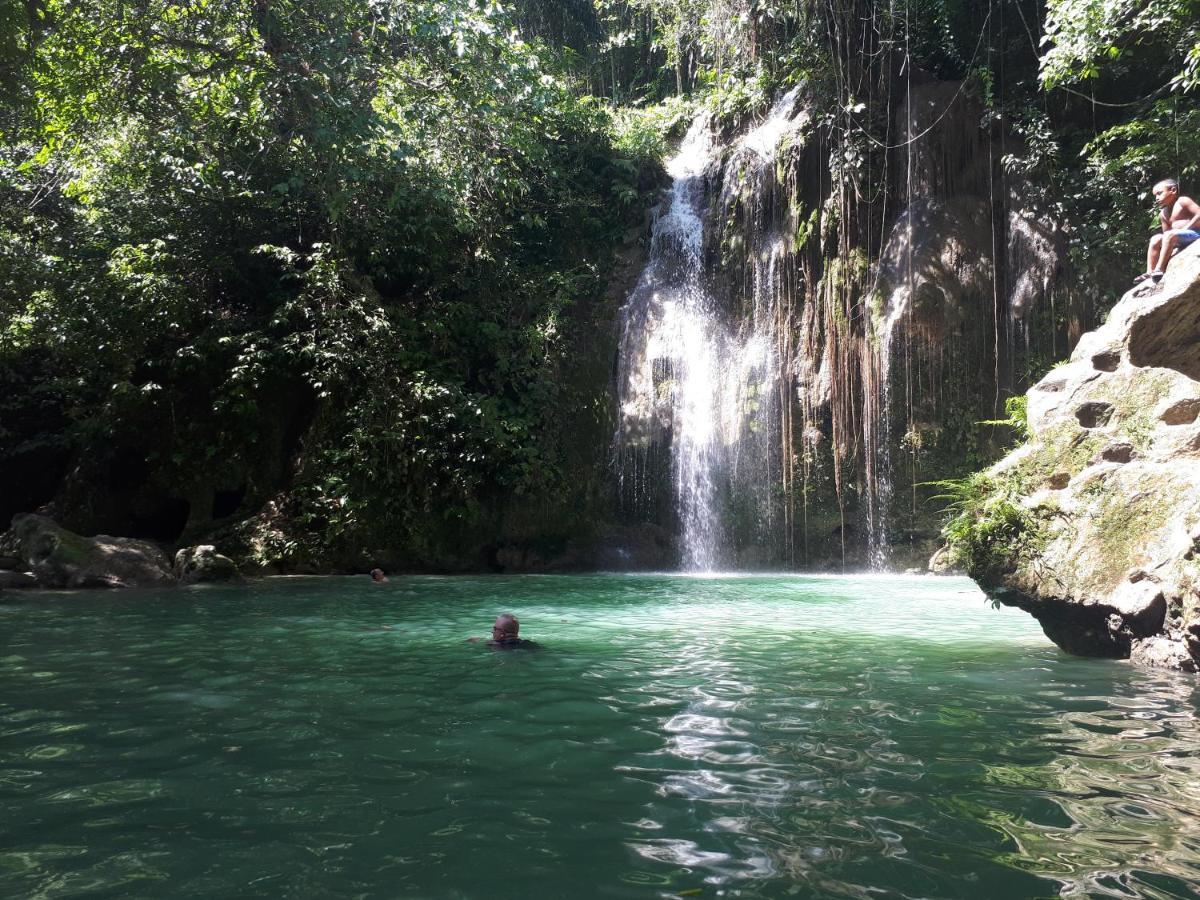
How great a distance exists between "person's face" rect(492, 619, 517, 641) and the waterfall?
962 centimetres

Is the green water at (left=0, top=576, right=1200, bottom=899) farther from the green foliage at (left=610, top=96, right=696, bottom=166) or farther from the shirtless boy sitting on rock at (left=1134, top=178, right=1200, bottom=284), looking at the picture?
the green foliage at (left=610, top=96, right=696, bottom=166)

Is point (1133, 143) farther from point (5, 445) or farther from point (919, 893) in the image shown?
point (5, 445)

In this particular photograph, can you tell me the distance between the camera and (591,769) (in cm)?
356

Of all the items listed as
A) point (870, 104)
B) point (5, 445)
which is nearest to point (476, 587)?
point (5, 445)

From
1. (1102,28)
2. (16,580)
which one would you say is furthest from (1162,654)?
(16,580)

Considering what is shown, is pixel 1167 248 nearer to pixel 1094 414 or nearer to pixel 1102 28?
pixel 1094 414

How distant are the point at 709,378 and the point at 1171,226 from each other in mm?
9529

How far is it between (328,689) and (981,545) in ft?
16.3

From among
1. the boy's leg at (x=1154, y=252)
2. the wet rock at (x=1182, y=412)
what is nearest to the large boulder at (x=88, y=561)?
the wet rock at (x=1182, y=412)

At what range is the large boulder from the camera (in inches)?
449

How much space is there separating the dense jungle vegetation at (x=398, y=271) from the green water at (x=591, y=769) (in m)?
7.66

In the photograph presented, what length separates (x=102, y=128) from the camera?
1322cm

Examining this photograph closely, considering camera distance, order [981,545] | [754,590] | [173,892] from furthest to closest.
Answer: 1. [754,590]
2. [981,545]
3. [173,892]

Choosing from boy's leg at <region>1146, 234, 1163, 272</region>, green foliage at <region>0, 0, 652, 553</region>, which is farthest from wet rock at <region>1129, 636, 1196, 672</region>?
green foliage at <region>0, 0, 652, 553</region>
